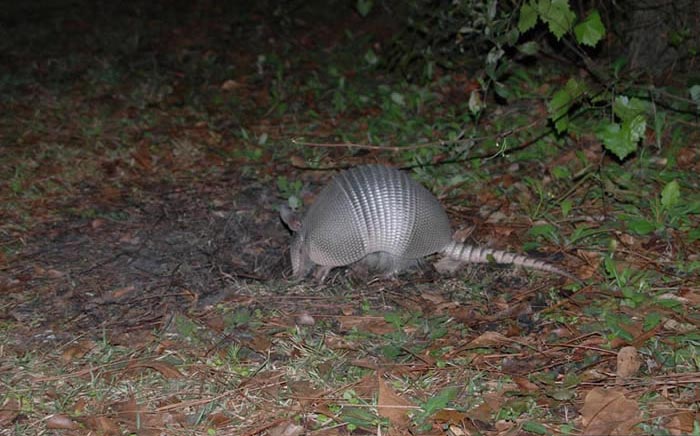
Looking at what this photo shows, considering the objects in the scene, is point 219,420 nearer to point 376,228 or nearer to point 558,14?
point 376,228

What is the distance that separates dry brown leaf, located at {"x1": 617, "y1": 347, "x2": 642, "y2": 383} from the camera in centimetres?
331

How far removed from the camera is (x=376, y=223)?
15.3ft

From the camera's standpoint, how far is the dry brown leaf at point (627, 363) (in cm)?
331

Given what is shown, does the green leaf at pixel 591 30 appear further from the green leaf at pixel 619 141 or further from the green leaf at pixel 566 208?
the green leaf at pixel 566 208

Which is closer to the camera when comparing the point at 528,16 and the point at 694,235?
the point at 528,16

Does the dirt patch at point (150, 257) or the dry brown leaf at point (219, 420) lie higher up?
the dry brown leaf at point (219, 420)

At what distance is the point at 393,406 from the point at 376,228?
5.39 ft

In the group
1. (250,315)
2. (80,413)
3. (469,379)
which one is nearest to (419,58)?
(250,315)

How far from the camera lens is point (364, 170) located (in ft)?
15.8

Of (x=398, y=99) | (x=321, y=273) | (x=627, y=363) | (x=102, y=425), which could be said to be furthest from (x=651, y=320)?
(x=398, y=99)

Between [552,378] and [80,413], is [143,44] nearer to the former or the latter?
[80,413]

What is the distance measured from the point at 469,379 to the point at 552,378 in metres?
0.37

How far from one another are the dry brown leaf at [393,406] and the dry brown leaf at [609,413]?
736 mm

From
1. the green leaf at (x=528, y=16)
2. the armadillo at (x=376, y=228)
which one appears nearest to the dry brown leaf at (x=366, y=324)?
the armadillo at (x=376, y=228)
